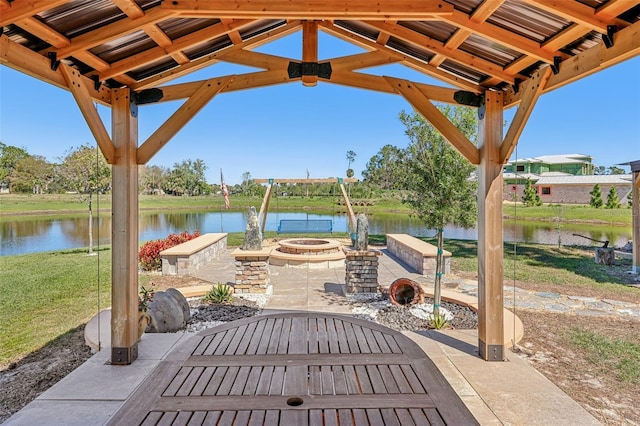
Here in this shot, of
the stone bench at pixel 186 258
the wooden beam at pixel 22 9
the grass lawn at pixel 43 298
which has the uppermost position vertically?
the wooden beam at pixel 22 9

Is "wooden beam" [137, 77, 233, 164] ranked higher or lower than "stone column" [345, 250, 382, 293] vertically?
higher

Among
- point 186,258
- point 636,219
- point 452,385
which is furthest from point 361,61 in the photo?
point 636,219

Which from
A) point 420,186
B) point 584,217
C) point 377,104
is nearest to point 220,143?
point 377,104

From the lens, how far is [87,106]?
2.77 metres

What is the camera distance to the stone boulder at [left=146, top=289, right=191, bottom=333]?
4098mm

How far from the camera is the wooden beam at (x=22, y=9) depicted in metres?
1.84

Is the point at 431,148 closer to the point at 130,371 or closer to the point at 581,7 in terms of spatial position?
the point at 581,7

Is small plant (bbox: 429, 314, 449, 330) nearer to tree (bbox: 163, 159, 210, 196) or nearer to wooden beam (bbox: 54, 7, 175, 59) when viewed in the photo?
wooden beam (bbox: 54, 7, 175, 59)

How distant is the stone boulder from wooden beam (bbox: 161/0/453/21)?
3.20 metres

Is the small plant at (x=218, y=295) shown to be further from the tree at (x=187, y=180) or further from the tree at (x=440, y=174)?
the tree at (x=187, y=180)

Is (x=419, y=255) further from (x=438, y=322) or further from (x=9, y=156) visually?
(x=9, y=156)

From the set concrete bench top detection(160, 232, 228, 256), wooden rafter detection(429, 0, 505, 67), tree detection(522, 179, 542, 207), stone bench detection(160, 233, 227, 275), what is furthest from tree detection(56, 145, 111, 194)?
tree detection(522, 179, 542, 207)

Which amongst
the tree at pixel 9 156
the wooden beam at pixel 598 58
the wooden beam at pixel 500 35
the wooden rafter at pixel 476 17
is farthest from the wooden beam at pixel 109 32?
the tree at pixel 9 156

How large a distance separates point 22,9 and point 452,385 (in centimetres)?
367
